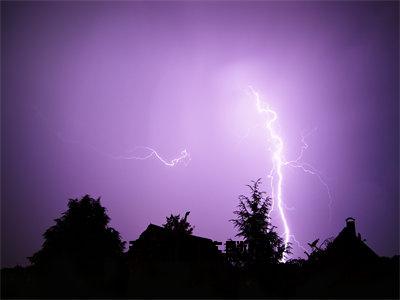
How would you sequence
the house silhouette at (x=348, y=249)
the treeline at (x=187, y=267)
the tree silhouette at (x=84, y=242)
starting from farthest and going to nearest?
the tree silhouette at (x=84, y=242) → the house silhouette at (x=348, y=249) → the treeline at (x=187, y=267)

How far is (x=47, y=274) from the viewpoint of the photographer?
1847cm

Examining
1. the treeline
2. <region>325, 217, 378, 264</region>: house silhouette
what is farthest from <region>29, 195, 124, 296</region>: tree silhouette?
<region>325, 217, 378, 264</region>: house silhouette

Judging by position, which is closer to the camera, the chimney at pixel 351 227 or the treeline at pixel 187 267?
the treeline at pixel 187 267

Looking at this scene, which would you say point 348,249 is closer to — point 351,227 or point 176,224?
point 351,227

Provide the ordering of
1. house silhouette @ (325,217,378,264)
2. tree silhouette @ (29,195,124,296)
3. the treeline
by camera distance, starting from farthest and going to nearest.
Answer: tree silhouette @ (29,195,124,296) < house silhouette @ (325,217,378,264) < the treeline

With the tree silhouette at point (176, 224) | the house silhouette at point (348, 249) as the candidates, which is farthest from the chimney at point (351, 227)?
the tree silhouette at point (176, 224)

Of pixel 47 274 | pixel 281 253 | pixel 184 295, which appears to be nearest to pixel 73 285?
pixel 47 274

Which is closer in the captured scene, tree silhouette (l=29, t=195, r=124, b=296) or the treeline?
the treeline

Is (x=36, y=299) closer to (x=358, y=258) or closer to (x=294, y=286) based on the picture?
(x=294, y=286)

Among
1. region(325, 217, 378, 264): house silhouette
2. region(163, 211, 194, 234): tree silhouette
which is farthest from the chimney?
region(163, 211, 194, 234): tree silhouette

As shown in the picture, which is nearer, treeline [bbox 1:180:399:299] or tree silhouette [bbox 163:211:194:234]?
treeline [bbox 1:180:399:299]

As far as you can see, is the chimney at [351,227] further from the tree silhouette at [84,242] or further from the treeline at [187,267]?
the tree silhouette at [84,242]

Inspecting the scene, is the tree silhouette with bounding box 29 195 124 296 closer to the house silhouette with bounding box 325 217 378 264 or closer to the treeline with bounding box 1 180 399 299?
the treeline with bounding box 1 180 399 299

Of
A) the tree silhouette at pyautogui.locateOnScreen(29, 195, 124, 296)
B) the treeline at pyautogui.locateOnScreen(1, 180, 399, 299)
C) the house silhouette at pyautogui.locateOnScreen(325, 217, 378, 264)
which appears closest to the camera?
the treeline at pyautogui.locateOnScreen(1, 180, 399, 299)
